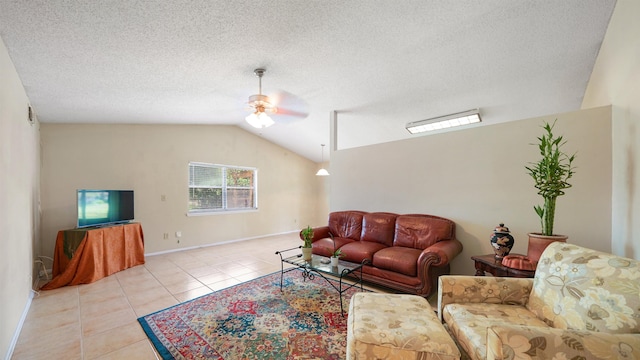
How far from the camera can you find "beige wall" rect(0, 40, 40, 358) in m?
1.87

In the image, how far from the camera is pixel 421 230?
3.32 metres

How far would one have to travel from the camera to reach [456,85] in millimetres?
3172

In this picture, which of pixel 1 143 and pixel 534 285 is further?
pixel 1 143

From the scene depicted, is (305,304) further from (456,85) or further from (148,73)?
(456,85)

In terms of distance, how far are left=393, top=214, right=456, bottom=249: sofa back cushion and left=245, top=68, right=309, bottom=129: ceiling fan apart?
228 centimetres

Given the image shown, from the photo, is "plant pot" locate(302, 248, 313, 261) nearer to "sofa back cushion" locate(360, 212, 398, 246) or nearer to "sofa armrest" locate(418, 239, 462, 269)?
"sofa back cushion" locate(360, 212, 398, 246)

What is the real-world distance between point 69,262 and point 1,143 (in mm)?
2301

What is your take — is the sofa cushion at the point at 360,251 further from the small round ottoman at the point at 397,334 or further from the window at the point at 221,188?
the window at the point at 221,188

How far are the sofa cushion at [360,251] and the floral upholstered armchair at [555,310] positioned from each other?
148 cm

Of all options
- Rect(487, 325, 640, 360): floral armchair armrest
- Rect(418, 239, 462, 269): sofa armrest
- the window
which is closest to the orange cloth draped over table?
the window

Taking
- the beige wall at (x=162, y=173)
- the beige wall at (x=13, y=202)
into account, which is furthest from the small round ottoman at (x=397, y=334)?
the beige wall at (x=162, y=173)

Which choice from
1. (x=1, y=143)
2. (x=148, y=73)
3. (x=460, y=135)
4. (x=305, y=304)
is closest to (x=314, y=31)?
(x=148, y=73)

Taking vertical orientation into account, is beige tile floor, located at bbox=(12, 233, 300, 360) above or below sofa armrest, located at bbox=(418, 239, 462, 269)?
below

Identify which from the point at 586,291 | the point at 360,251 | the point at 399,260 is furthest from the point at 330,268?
the point at 586,291
